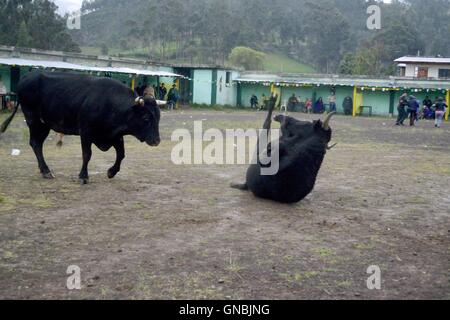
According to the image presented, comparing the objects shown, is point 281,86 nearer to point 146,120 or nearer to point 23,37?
point 23,37

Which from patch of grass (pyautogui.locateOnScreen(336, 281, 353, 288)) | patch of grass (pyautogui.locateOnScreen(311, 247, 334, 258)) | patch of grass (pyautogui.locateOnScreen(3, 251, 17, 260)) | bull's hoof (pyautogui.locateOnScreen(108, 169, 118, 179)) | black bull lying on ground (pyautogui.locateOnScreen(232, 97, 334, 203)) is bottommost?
patch of grass (pyautogui.locateOnScreen(336, 281, 353, 288))

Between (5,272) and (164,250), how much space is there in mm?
1486

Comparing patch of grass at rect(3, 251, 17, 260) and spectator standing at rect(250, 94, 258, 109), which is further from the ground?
spectator standing at rect(250, 94, 258, 109)

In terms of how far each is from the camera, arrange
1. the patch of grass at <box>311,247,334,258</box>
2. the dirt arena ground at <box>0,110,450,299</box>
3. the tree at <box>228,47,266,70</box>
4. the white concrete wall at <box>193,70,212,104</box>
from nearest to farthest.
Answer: the dirt arena ground at <box>0,110,450,299</box> → the patch of grass at <box>311,247,334,258</box> → the white concrete wall at <box>193,70,212,104</box> → the tree at <box>228,47,266,70</box>

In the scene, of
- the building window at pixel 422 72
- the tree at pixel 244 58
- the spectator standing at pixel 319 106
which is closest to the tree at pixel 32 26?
the tree at pixel 244 58

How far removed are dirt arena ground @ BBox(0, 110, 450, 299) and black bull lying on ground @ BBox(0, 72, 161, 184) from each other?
65 cm

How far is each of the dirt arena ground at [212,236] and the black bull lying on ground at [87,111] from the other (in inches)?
25.6

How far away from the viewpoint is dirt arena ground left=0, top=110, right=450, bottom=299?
4.85 metres

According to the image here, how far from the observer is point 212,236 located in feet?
21.1

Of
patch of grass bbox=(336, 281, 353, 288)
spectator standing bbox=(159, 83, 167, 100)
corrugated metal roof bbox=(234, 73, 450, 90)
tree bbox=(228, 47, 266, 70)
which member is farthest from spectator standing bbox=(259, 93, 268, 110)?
patch of grass bbox=(336, 281, 353, 288)

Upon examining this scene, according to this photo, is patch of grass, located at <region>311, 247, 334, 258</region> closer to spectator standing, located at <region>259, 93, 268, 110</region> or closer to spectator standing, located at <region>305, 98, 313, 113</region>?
spectator standing, located at <region>305, 98, 313, 113</region>

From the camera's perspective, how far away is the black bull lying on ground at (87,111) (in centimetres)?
915
